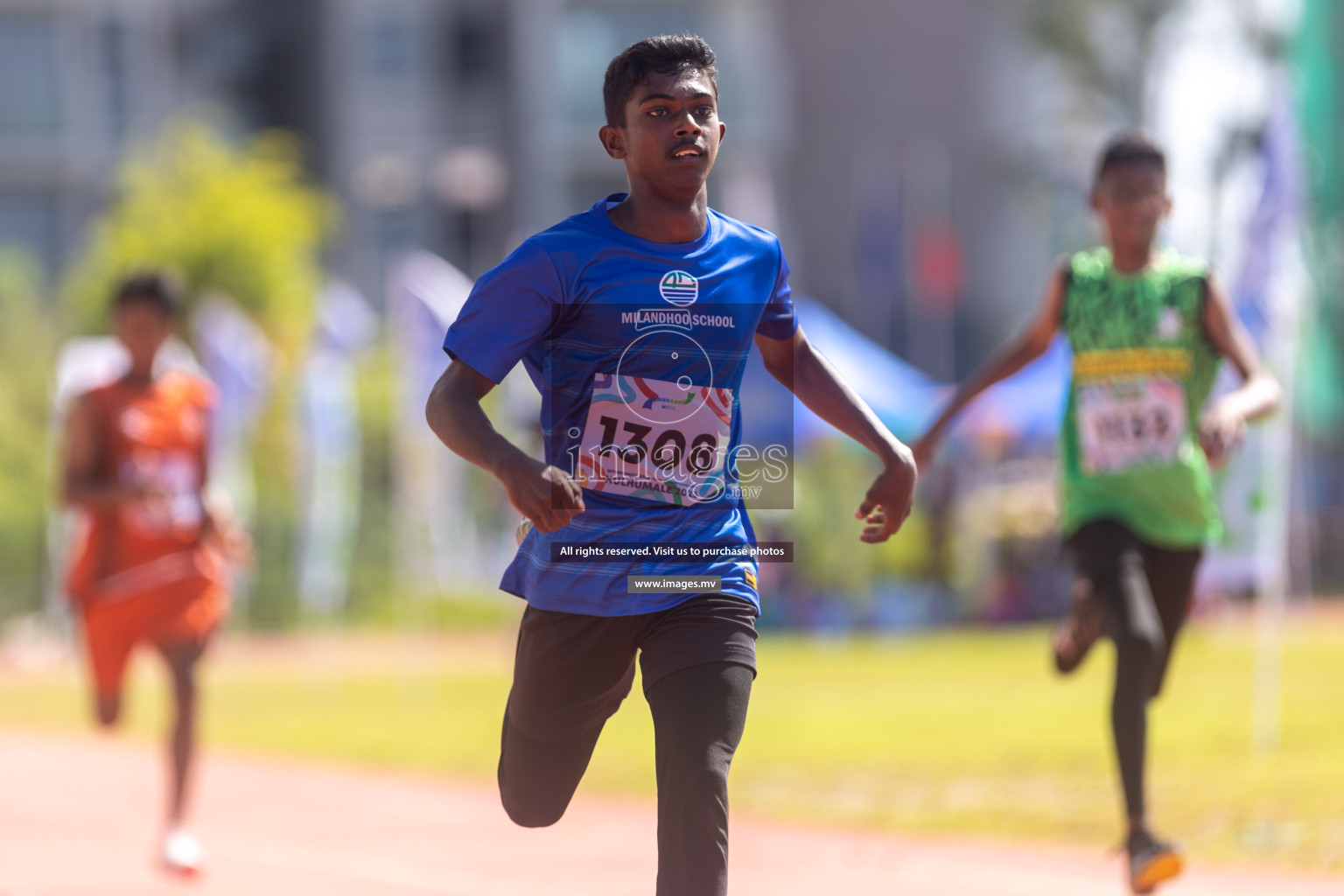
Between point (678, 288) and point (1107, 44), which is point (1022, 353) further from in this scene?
point (1107, 44)

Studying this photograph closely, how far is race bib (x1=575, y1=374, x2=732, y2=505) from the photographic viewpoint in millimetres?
3961

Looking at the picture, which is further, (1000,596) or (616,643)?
(1000,596)

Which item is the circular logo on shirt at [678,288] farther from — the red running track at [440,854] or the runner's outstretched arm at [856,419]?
the red running track at [440,854]

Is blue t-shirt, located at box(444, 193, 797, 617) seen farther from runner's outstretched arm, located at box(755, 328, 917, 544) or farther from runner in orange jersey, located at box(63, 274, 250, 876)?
runner in orange jersey, located at box(63, 274, 250, 876)

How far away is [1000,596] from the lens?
23.8 metres

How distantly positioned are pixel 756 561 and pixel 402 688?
14.9 meters

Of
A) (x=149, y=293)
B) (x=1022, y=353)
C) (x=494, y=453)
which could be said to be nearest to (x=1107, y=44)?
(x=149, y=293)

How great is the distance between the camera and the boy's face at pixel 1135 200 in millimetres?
6055

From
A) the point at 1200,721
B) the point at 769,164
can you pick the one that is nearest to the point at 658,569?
the point at 1200,721

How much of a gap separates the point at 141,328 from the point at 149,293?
0.14m

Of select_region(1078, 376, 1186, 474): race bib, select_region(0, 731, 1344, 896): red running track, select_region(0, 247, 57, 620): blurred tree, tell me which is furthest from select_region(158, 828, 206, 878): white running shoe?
select_region(0, 247, 57, 620): blurred tree

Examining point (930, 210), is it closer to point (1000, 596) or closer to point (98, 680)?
point (1000, 596)

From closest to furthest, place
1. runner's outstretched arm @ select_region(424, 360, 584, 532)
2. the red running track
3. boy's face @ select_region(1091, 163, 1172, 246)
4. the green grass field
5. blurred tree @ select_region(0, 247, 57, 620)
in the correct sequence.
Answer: runner's outstretched arm @ select_region(424, 360, 584, 532) → boy's face @ select_region(1091, 163, 1172, 246) → the red running track → the green grass field → blurred tree @ select_region(0, 247, 57, 620)

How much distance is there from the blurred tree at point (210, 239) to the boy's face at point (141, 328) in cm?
2936
